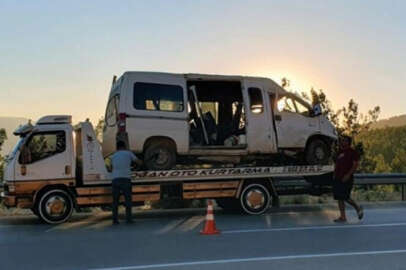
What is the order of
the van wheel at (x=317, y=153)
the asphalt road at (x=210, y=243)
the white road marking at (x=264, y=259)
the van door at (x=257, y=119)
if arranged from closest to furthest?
the white road marking at (x=264, y=259) < the asphalt road at (x=210, y=243) < the van door at (x=257, y=119) < the van wheel at (x=317, y=153)

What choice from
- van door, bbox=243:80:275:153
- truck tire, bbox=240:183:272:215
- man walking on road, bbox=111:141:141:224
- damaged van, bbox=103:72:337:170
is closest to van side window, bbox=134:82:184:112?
damaged van, bbox=103:72:337:170

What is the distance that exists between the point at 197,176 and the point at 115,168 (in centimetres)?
214

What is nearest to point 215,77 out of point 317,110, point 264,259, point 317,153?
point 317,110

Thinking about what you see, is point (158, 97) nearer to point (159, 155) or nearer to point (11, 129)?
point (159, 155)

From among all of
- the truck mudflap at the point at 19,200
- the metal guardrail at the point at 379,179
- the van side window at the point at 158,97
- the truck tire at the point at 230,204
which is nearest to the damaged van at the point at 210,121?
the van side window at the point at 158,97

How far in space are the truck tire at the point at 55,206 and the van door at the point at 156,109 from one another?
180 cm

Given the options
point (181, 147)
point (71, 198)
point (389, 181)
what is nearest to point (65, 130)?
point (71, 198)

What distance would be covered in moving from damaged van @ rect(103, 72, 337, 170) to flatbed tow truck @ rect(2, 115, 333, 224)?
1.75ft

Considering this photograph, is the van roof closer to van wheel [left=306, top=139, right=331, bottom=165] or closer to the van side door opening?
the van side door opening

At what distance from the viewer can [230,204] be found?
14.6 m

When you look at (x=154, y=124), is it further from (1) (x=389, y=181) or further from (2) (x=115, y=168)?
(1) (x=389, y=181)

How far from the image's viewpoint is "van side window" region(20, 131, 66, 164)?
41.6 feet

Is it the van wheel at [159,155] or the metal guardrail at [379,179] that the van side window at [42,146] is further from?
the metal guardrail at [379,179]

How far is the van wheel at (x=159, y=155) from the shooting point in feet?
44.5
